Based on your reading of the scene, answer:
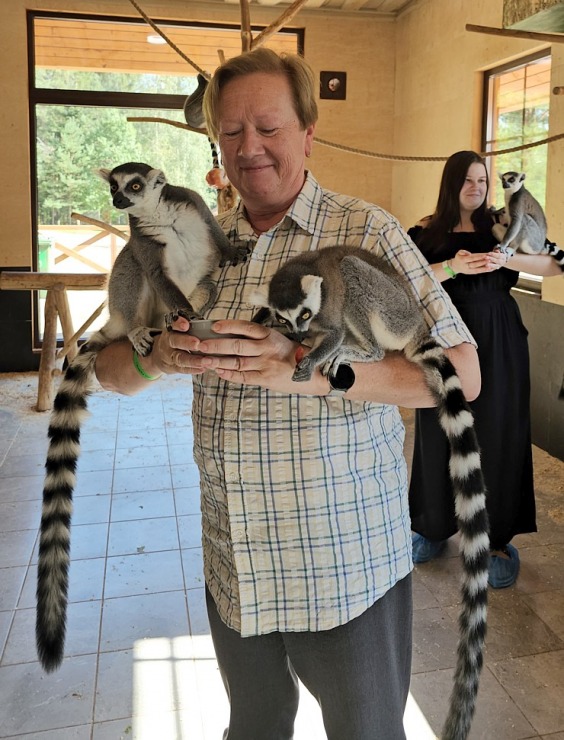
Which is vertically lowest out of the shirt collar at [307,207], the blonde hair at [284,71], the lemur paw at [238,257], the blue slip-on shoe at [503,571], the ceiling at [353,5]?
the blue slip-on shoe at [503,571]

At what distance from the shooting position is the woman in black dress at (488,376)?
330 centimetres

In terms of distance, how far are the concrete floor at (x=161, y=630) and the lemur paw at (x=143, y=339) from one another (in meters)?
Result: 1.55

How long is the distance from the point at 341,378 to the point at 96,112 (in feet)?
25.0

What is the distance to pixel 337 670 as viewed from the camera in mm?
1396

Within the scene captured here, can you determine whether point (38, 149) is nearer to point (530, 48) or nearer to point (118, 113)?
point (118, 113)

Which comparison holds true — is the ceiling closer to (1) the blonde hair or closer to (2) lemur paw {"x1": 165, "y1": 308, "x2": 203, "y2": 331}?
(1) the blonde hair

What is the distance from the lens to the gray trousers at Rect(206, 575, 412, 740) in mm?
1395

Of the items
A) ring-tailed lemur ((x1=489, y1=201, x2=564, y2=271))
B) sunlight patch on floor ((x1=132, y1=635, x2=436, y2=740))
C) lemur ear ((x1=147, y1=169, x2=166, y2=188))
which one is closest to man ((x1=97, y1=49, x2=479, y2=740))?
lemur ear ((x1=147, y1=169, x2=166, y2=188))

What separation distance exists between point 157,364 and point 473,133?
588cm

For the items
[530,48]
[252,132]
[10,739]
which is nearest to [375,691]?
[252,132]

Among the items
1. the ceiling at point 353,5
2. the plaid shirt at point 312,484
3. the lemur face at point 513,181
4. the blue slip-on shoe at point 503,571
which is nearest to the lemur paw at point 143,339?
the plaid shirt at point 312,484

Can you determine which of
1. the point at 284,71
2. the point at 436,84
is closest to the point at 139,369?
the point at 284,71

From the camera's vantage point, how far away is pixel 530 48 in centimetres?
549

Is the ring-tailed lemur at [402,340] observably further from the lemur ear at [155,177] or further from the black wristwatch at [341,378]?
the lemur ear at [155,177]
